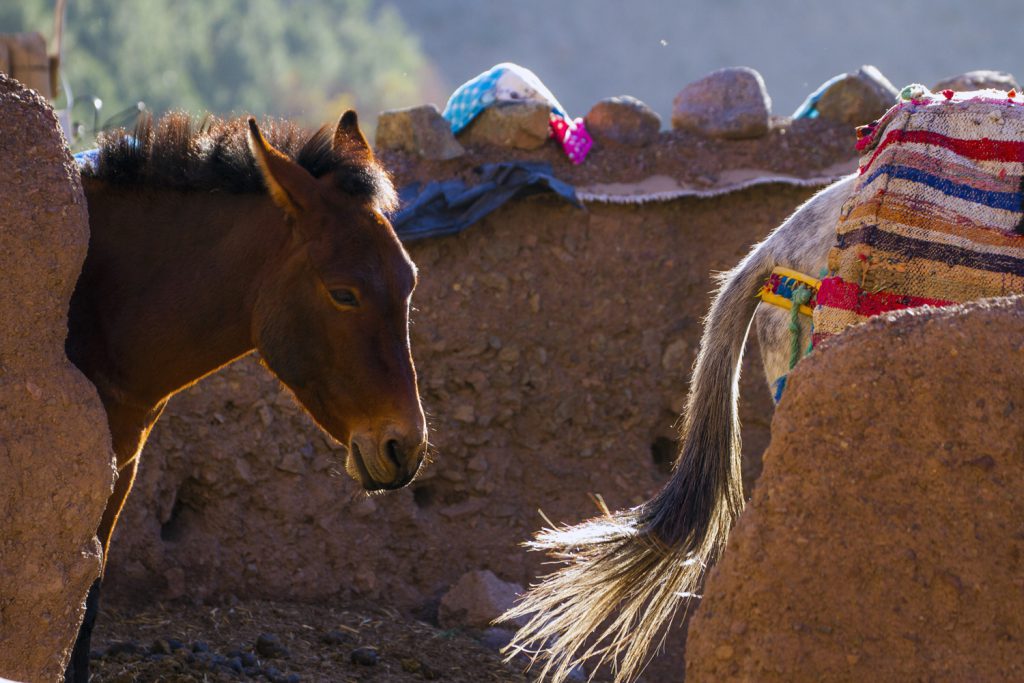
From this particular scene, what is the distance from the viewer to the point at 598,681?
198 inches

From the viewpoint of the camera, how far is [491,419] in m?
6.02

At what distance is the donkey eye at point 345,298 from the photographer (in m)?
2.84

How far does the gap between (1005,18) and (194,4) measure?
2698 cm

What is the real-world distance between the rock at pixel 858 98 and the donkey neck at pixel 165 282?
4889 millimetres

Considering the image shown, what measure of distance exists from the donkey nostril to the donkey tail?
0.53 metres

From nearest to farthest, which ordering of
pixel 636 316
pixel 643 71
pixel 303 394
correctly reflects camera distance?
1. pixel 303 394
2. pixel 636 316
3. pixel 643 71

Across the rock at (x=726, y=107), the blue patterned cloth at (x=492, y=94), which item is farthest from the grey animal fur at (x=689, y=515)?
the rock at (x=726, y=107)

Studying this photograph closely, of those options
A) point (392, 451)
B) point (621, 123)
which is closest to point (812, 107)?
point (621, 123)

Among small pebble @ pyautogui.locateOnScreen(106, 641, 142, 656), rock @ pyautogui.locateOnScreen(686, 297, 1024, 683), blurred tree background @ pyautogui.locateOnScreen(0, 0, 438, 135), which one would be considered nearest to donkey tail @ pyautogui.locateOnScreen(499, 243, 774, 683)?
rock @ pyautogui.locateOnScreen(686, 297, 1024, 683)

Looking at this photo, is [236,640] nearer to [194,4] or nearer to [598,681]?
[598,681]

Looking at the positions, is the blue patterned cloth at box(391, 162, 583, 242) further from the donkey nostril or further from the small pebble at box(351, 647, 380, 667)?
the donkey nostril

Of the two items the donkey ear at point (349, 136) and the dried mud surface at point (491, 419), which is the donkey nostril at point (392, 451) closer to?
the donkey ear at point (349, 136)

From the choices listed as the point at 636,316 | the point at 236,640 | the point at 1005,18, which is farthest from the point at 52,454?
the point at 1005,18

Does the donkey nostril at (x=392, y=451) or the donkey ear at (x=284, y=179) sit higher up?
the donkey ear at (x=284, y=179)
